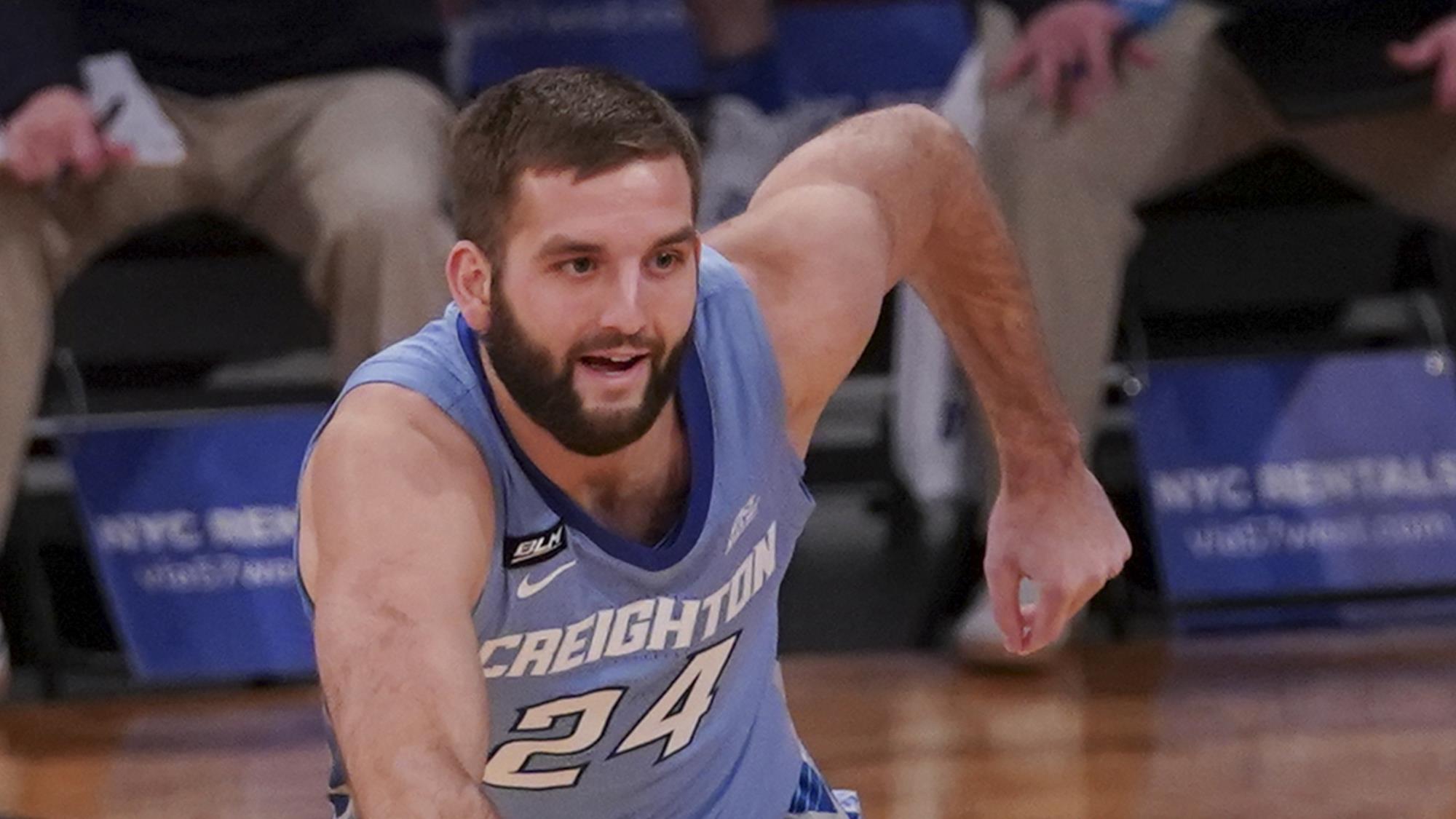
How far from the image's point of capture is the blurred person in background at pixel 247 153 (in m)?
4.23

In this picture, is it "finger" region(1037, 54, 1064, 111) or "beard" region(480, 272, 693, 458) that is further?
"finger" region(1037, 54, 1064, 111)

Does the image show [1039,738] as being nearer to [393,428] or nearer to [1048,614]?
[1048,614]

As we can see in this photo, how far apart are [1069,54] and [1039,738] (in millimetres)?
1327

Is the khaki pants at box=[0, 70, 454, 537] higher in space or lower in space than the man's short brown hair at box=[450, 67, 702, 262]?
lower

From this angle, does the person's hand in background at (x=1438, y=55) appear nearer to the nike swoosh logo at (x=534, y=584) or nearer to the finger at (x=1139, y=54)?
the finger at (x=1139, y=54)

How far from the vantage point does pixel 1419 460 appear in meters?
4.61

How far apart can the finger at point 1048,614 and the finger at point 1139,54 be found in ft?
7.16

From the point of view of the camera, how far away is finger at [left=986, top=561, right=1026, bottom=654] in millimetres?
2568

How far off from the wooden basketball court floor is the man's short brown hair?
170 cm

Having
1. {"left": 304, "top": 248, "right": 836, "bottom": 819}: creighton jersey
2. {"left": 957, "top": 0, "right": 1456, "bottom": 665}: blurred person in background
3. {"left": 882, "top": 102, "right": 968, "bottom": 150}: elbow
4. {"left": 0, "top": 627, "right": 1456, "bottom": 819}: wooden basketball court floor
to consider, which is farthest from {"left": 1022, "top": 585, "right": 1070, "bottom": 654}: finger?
{"left": 957, "top": 0, "right": 1456, "bottom": 665}: blurred person in background

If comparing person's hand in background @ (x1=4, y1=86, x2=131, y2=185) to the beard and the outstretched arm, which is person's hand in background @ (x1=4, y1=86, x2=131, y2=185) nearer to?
the outstretched arm

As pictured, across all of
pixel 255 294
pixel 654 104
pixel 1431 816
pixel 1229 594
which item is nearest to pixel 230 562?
pixel 255 294

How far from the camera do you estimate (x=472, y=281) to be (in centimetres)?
220

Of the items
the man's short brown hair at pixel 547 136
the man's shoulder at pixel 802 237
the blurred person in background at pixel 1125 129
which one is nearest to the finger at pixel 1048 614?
the man's shoulder at pixel 802 237
